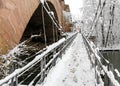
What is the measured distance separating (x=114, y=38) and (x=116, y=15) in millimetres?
4181

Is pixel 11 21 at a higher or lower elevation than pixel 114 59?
higher

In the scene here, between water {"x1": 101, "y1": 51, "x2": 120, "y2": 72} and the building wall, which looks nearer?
the building wall

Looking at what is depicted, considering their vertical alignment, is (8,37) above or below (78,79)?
above

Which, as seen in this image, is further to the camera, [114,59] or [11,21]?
[114,59]

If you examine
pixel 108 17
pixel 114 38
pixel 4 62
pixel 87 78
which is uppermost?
pixel 4 62

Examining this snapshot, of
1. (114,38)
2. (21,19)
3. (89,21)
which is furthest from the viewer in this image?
(89,21)

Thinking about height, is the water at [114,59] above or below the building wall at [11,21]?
below

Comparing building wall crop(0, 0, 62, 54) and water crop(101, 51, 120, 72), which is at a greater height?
building wall crop(0, 0, 62, 54)

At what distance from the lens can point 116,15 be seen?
47219 mm

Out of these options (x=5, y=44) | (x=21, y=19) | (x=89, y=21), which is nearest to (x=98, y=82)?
(x=5, y=44)

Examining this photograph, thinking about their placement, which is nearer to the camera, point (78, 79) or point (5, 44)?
point (5, 44)

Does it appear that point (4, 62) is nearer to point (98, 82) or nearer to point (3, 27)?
point (3, 27)

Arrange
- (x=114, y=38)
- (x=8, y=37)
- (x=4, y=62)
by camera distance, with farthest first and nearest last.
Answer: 1. (x=114, y=38)
2. (x=8, y=37)
3. (x=4, y=62)

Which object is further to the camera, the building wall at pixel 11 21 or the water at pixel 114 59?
the water at pixel 114 59
